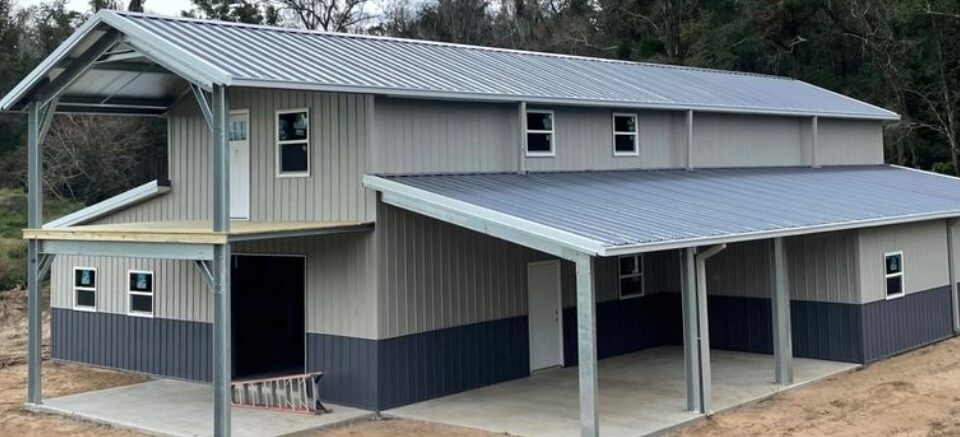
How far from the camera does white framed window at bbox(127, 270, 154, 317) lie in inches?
624

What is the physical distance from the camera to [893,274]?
16.9 m

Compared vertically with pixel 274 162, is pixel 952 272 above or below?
below

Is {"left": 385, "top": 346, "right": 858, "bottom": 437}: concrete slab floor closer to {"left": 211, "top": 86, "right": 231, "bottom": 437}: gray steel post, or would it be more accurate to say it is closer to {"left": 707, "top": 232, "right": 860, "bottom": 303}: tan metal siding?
{"left": 707, "top": 232, "right": 860, "bottom": 303}: tan metal siding

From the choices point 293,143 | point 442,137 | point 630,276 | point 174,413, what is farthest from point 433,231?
point 630,276

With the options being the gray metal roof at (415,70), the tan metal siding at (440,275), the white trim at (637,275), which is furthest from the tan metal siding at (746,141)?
the tan metal siding at (440,275)

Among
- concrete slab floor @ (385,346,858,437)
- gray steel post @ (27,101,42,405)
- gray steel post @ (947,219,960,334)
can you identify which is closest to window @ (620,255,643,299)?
concrete slab floor @ (385,346,858,437)

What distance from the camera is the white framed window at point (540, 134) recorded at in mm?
15633

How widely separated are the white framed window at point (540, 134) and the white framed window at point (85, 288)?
27.0 feet

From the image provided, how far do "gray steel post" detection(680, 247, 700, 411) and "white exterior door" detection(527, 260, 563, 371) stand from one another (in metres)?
3.31

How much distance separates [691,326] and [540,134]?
4.97 metres

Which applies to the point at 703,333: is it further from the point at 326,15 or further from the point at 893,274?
the point at 326,15

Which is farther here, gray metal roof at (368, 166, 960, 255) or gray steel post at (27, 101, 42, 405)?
gray steel post at (27, 101, 42, 405)

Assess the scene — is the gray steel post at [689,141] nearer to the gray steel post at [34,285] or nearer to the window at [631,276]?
the window at [631,276]

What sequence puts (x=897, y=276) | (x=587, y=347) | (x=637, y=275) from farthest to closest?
(x=637, y=275), (x=897, y=276), (x=587, y=347)
